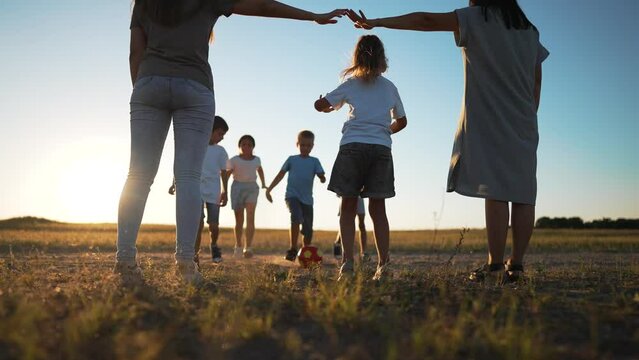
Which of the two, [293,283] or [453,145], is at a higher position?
[453,145]

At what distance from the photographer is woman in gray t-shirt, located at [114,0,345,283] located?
14.8 ft

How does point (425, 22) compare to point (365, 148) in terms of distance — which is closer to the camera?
point (425, 22)

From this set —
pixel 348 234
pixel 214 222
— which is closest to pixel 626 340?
pixel 348 234

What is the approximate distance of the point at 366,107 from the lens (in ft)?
19.5

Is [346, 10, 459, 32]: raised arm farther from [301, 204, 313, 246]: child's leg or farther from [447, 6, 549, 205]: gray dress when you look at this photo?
[301, 204, 313, 246]: child's leg

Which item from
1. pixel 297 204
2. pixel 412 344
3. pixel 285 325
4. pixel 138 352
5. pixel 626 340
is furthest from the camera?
pixel 297 204

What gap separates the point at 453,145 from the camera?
17.6 feet

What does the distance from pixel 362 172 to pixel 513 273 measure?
1.81 m

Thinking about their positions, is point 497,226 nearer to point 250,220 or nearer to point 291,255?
point 291,255

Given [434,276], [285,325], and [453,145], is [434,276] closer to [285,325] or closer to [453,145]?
[453,145]

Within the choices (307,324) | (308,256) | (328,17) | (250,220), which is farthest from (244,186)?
(307,324)

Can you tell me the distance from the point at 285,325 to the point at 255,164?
892cm

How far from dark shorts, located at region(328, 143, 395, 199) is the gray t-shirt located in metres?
1.78

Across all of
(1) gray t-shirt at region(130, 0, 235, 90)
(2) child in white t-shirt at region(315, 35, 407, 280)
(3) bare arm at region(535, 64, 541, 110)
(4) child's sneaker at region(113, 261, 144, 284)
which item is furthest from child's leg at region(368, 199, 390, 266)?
(4) child's sneaker at region(113, 261, 144, 284)
